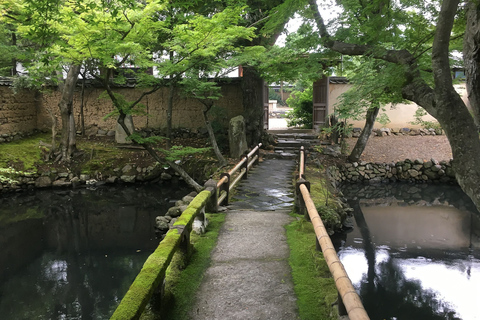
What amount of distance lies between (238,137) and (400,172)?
6.71m

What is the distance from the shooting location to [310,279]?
3.94 meters

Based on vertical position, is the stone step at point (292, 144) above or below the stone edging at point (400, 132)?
below

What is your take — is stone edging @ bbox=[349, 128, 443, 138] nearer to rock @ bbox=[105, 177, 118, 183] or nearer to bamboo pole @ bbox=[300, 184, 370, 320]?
rock @ bbox=[105, 177, 118, 183]

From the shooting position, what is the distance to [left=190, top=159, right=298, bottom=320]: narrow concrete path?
11.2 feet

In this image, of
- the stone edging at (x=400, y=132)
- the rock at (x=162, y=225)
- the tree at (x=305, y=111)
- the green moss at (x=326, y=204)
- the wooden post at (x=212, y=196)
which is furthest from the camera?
the tree at (x=305, y=111)

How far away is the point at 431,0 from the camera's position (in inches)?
231

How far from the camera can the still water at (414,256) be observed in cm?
587

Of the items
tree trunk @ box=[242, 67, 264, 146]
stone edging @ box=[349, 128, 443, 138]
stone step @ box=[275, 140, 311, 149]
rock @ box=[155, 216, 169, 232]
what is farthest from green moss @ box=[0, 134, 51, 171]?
stone edging @ box=[349, 128, 443, 138]

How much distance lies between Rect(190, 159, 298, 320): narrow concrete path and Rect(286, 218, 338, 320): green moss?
3.5 inches

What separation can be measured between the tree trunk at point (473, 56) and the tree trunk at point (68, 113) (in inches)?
479

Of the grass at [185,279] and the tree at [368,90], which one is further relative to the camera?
the tree at [368,90]

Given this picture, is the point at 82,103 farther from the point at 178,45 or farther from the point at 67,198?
the point at 178,45

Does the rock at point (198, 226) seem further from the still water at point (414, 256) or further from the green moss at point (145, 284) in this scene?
the still water at point (414, 256)

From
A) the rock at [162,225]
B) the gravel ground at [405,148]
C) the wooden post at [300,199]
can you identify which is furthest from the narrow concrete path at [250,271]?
the gravel ground at [405,148]
